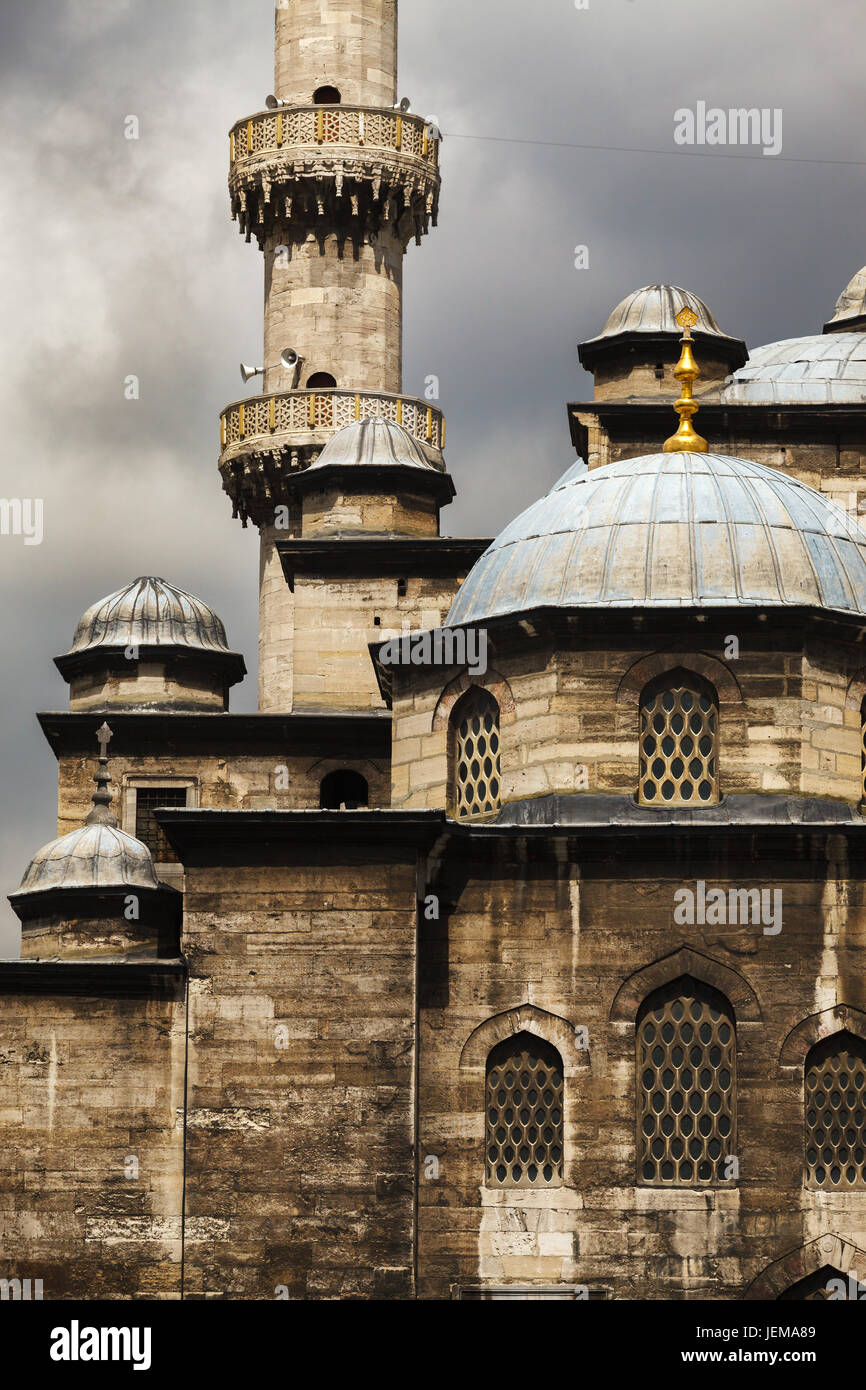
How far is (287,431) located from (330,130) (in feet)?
15.6

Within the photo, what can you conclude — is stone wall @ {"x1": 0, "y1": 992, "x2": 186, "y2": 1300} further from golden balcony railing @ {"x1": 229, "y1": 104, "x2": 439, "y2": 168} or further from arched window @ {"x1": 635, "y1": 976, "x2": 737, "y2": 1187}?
golden balcony railing @ {"x1": 229, "y1": 104, "x2": 439, "y2": 168}

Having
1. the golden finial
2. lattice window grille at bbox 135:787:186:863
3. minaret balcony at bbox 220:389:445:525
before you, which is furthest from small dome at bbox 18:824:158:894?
minaret balcony at bbox 220:389:445:525

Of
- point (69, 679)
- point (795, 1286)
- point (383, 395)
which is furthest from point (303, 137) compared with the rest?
point (795, 1286)

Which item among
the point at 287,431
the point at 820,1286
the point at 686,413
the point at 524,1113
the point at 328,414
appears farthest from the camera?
the point at 287,431

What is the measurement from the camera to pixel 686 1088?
93.6 feet

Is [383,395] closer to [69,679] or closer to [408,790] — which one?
[69,679]

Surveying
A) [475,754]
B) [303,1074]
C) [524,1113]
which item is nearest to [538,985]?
[524,1113]

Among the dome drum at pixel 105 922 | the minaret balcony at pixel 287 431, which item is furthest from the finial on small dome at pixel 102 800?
the minaret balcony at pixel 287 431

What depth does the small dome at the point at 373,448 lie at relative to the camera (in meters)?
41.2

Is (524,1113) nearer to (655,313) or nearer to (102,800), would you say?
(102,800)

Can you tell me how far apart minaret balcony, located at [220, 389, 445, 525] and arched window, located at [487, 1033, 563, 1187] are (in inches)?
674

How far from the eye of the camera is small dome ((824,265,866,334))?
141ft

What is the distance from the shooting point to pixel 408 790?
1228 inches

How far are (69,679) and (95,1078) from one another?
13.6m
